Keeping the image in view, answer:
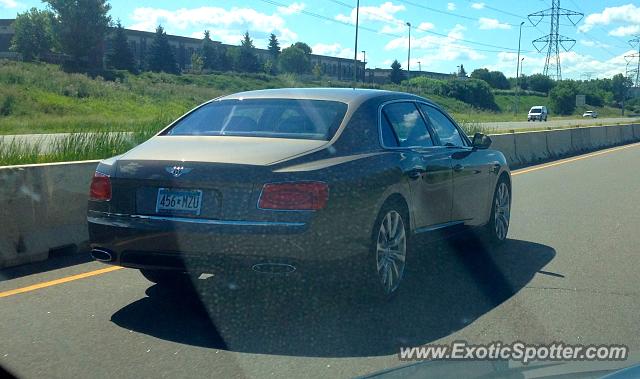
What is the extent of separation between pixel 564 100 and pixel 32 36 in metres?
68.4

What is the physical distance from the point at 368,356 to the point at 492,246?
4.04 metres

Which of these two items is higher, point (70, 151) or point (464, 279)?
point (70, 151)

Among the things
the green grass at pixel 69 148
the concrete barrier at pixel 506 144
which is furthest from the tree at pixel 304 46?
the green grass at pixel 69 148

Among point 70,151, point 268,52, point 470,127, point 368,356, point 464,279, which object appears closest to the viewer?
point 368,356

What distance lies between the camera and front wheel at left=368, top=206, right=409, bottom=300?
5.84 meters

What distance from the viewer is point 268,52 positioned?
282 ft

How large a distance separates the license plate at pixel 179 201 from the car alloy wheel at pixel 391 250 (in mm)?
1318

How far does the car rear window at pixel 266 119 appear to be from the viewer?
6.16 m

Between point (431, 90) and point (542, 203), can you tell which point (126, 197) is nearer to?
point (542, 203)

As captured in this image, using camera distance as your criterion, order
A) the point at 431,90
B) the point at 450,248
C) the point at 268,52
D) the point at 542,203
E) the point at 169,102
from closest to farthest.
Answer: the point at 450,248, the point at 542,203, the point at 169,102, the point at 431,90, the point at 268,52

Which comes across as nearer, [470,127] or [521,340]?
[521,340]

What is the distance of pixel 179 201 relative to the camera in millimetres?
5453

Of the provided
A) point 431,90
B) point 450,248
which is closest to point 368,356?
point 450,248

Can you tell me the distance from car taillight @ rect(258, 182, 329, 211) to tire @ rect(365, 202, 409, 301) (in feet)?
2.08
